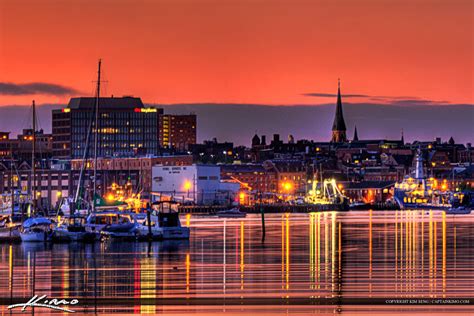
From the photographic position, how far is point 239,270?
4012cm

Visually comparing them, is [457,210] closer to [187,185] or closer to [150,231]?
[187,185]

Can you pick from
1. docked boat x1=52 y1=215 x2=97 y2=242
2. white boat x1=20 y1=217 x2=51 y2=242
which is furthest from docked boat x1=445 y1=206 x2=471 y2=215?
white boat x1=20 y1=217 x2=51 y2=242

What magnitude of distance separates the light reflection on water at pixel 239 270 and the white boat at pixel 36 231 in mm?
809

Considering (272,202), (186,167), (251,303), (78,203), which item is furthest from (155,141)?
(251,303)

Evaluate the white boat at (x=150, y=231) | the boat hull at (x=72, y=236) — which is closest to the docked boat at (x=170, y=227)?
the white boat at (x=150, y=231)

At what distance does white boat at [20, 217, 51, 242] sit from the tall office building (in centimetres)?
12463

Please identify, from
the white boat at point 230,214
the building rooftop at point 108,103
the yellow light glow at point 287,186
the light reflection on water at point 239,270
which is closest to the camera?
the light reflection on water at point 239,270

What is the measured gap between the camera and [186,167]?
134375 mm

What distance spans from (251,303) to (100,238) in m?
27.9

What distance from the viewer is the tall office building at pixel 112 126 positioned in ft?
596

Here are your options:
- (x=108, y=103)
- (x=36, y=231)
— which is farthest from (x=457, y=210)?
(x=36, y=231)

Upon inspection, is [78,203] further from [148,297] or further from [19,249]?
[148,297]

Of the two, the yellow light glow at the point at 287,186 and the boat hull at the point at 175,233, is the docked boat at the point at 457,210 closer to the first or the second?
the yellow light glow at the point at 287,186

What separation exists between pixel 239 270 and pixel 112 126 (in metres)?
147
